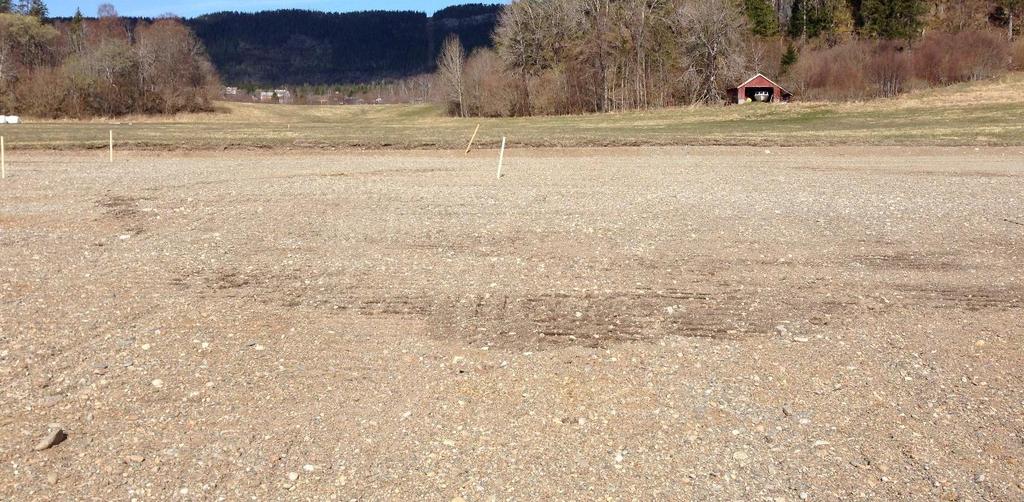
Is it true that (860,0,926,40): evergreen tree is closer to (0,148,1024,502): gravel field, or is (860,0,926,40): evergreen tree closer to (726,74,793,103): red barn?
(726,74,793,103): red barn

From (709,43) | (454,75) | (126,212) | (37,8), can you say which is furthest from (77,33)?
(126,212)

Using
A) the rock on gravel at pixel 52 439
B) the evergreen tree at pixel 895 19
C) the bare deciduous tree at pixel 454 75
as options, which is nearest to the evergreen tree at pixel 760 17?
the evergreen tree at pixel 895 19

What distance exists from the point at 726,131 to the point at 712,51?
38.2 meters

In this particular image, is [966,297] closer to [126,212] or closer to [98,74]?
[126,212]

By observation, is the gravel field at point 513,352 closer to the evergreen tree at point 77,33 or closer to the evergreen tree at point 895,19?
the evergreen tree at point 895,19

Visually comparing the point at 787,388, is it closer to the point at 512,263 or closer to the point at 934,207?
the point at 512,263

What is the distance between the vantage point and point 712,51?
7544cm

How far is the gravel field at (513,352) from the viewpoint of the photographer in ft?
15.6

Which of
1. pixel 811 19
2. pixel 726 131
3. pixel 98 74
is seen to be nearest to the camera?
pixel 726 131

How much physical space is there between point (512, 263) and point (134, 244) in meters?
5.11

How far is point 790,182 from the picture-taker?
18.4 metres

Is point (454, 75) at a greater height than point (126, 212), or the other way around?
point (454, 75)

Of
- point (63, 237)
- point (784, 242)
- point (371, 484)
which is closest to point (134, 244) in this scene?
point (63, 237)

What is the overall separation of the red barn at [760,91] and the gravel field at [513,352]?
6114 centimetres
